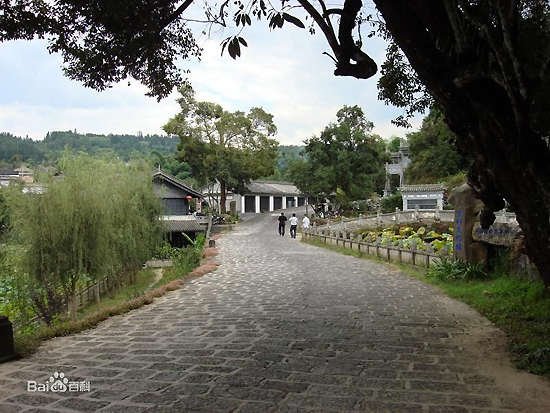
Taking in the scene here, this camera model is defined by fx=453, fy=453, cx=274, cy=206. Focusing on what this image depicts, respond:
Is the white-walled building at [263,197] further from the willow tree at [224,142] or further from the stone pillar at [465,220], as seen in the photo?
the stone pillar at [465,220]

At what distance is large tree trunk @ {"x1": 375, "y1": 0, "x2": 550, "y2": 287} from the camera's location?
144 inches

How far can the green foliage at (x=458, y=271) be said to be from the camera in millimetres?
9336

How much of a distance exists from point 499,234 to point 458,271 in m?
1.21

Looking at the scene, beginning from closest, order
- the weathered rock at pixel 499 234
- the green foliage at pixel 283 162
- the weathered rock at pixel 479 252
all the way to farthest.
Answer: the weathered rock at pixel 499 234 < the weathered rock at pixel 479 252 < the green foliage at pixel 283 162

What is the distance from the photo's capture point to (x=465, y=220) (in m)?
9.80

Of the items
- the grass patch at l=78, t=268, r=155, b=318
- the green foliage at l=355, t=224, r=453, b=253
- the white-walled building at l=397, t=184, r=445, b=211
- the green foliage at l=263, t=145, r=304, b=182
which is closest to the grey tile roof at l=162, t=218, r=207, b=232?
the grass patch at l=78, t=268, r=155, b=318

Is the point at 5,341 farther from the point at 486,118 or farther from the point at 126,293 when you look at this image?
the point at 126,293

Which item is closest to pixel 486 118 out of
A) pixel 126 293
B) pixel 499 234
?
pixel 499 234

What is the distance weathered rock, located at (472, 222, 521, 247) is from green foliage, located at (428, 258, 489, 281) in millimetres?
594

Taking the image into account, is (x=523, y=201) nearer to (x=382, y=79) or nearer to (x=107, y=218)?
(x=382, y=79)

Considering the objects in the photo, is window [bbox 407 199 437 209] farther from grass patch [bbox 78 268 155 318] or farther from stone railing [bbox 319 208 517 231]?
grass patch [bbox 78 268 155 318]

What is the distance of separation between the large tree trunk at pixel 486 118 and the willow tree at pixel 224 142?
33.6m

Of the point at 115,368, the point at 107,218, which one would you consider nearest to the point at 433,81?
the point at 115,368

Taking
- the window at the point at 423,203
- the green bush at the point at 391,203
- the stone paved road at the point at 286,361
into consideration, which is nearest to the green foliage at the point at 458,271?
the stone paved road at the point at 286,361
